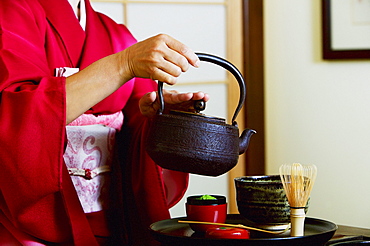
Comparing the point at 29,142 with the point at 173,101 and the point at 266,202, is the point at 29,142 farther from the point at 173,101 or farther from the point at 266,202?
the point at 266,202

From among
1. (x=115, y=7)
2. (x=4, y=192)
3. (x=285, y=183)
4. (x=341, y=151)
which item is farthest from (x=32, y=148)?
(x=341, y=151)

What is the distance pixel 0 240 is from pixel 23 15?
0.54 metres

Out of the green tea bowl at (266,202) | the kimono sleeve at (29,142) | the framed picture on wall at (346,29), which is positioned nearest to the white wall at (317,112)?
the framed picture on wall at (346,29)

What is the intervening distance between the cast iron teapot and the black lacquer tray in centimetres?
14

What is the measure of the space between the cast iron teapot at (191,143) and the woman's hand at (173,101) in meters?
0.21

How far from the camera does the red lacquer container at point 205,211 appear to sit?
1.33 metres

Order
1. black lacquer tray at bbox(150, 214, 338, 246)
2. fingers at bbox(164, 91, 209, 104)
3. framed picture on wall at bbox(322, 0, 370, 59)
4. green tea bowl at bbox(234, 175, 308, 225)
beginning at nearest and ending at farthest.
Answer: black lacquer tray at bbox(150, 214, 338, 246) → green tea bowl at bbox(234, 175, 308, 225) → fingers at bbox(164, 91, 209, 104) → framed picture on wall at bbox(322, 0, 370, 59)

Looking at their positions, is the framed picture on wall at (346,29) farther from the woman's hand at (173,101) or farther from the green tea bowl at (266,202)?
the green tea bowl at (266,202)

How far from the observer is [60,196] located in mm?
1446

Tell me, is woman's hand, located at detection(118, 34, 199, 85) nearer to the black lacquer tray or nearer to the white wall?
the black lacquer tray

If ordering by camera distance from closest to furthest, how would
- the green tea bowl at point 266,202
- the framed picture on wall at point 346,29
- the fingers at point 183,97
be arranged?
the green tea bowl at point 266,202 < the fingers at point 183,97 < the framed picture on wall at point 346,29

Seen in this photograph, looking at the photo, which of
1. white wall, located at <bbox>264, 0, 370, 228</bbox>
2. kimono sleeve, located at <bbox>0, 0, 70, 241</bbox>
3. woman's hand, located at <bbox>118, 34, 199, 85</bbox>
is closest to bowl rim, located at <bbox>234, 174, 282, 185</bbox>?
woman's hand, located at <bbox>118, 34, 199, 85</bbox>

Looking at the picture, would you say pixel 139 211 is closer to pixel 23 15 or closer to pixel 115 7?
pixel 23 15

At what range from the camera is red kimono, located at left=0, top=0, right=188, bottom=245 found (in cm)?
130
